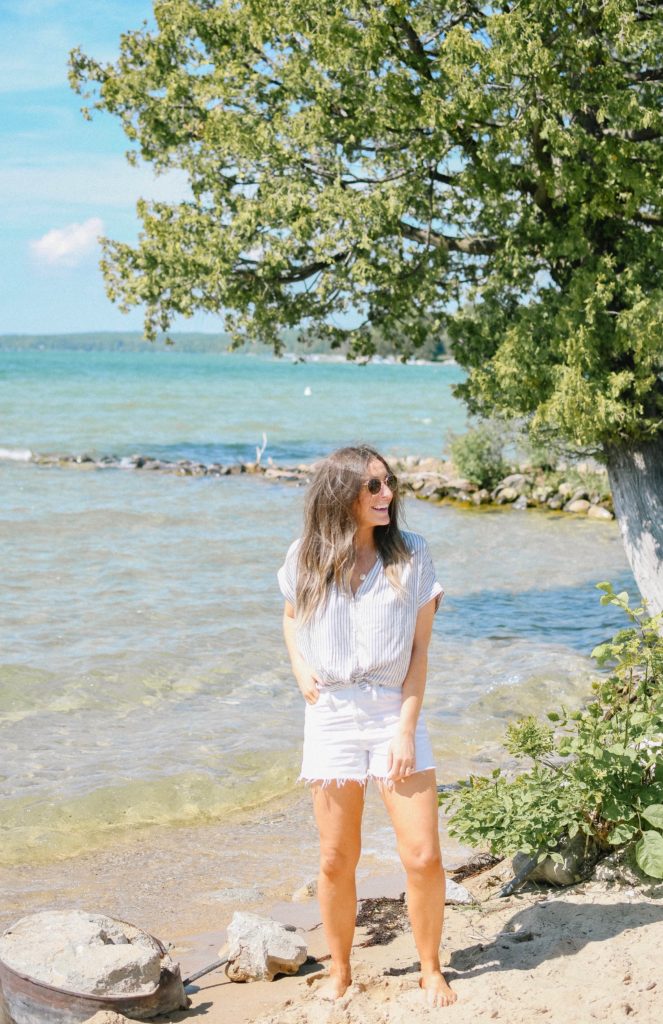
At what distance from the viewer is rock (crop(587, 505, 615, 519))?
75.3 feet

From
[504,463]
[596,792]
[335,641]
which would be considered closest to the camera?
[335,641]

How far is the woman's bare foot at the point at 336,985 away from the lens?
4434mm

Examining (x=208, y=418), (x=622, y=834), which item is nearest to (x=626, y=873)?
(x=622, y=834)

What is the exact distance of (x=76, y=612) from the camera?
46.5 ft

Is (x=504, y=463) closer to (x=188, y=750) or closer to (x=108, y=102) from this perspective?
(x=108, y=102)

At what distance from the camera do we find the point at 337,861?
4375mm

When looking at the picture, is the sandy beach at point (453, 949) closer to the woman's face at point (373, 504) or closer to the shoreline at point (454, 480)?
the woman's face at point (373, 504)

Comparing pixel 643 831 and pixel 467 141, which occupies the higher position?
pixel 467 141

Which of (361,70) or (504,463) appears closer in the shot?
(361,70)

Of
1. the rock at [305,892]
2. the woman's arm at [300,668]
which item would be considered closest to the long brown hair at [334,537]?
the woman's arm at [300,668]

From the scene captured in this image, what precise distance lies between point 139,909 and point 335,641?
3006mm

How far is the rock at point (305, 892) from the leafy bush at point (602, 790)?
4.88ft

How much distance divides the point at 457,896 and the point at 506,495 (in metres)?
19.9

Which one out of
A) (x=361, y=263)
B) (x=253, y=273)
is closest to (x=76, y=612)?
(x=253, y=273)
